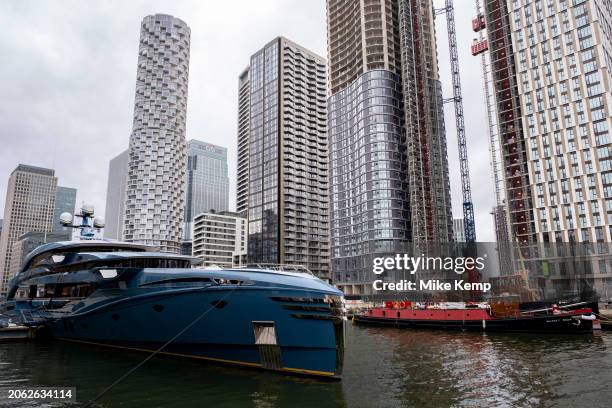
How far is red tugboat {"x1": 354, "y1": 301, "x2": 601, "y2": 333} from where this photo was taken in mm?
38875

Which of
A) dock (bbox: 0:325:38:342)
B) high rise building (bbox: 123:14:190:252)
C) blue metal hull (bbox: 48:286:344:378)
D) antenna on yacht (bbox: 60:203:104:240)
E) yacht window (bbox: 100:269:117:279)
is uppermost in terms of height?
high rise building (bbox: 123:14:190:252)

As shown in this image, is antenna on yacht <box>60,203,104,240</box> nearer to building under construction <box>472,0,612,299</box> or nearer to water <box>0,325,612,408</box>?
water <box>0,325,612,408</box>

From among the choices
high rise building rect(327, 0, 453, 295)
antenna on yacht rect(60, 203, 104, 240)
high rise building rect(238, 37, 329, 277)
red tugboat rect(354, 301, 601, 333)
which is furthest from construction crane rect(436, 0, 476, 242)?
antenna on yacht rect(60, 203, 104, 240)

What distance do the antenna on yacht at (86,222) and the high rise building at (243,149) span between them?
11249cm

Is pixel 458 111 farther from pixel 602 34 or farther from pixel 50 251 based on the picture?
pixel 50 251

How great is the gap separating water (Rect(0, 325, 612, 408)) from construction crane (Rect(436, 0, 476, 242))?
89.5 m

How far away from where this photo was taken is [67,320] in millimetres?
30578

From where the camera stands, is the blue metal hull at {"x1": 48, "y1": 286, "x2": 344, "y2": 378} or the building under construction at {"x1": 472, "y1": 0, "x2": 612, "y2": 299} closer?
the blue metal hull at {"x1": 48, "y1": 286, "x2": 344, "y2": 378}

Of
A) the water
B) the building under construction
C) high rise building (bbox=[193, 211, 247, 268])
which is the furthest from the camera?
high rise building (bbox=[193, 211, 247, 268])

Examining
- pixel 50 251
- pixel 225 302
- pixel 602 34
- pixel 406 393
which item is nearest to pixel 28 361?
pixel 50 251

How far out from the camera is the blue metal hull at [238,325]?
18594 millimetres

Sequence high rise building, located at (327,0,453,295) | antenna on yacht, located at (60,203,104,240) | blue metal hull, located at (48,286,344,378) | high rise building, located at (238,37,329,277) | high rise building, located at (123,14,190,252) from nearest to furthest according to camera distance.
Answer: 1. blue metal hull, located at (48,286,344,378)
2. antenna on yacht, located at (60,203,104,240)
3. high rise building, located at (327,0,453,295)
4. high rise building, located at (123,14,190,252)
5. high rise building, located at (238,37,329,277)

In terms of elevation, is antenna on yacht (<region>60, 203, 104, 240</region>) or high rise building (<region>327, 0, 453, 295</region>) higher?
high rise building (<region>327, 0, 453, 295</region>)

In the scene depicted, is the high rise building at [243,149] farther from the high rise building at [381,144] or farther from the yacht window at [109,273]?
the yacht window at [109,273]
